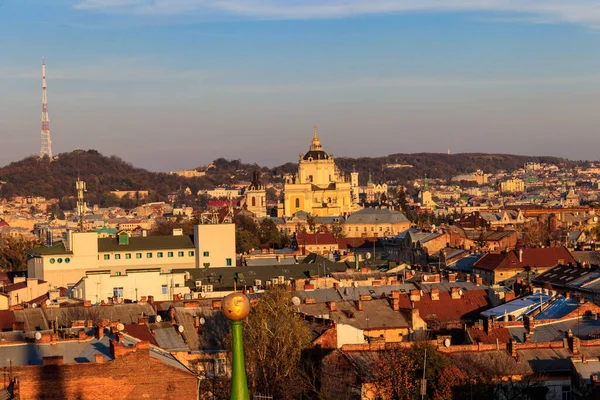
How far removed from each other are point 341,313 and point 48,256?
25.1m

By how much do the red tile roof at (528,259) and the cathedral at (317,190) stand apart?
8348 centimetres

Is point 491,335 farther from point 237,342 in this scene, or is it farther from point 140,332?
point 237,342

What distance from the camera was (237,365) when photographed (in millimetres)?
14312

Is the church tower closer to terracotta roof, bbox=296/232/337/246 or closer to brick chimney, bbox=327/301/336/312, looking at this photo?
terracotta roof, bbox=296/232/337/246

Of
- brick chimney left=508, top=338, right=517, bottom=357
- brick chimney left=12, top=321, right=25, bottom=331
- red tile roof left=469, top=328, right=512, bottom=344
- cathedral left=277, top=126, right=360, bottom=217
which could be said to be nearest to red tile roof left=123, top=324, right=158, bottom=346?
brick chimney left=12, top=321, right=25, bottom=331

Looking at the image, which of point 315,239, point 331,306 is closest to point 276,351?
point 331,306

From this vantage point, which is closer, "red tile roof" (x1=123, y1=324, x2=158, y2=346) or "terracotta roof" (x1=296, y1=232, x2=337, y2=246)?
"red tile roof" (x1=123, y1=324, x2=158, y2=346)

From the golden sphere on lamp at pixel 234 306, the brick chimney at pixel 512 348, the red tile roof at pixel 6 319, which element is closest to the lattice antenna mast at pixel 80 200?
the red tile roof at pixel 6 319

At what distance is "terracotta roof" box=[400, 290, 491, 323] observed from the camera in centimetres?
4291

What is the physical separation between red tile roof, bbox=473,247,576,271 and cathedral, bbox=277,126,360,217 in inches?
3286

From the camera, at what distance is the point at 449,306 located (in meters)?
44.1

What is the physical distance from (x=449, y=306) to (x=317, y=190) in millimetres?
111129

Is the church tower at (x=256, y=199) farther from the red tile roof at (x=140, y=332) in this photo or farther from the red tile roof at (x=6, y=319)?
the red tile roof at (x=140, y=332)

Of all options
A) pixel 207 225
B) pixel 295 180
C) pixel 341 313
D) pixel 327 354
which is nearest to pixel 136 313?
pixel 341 313
